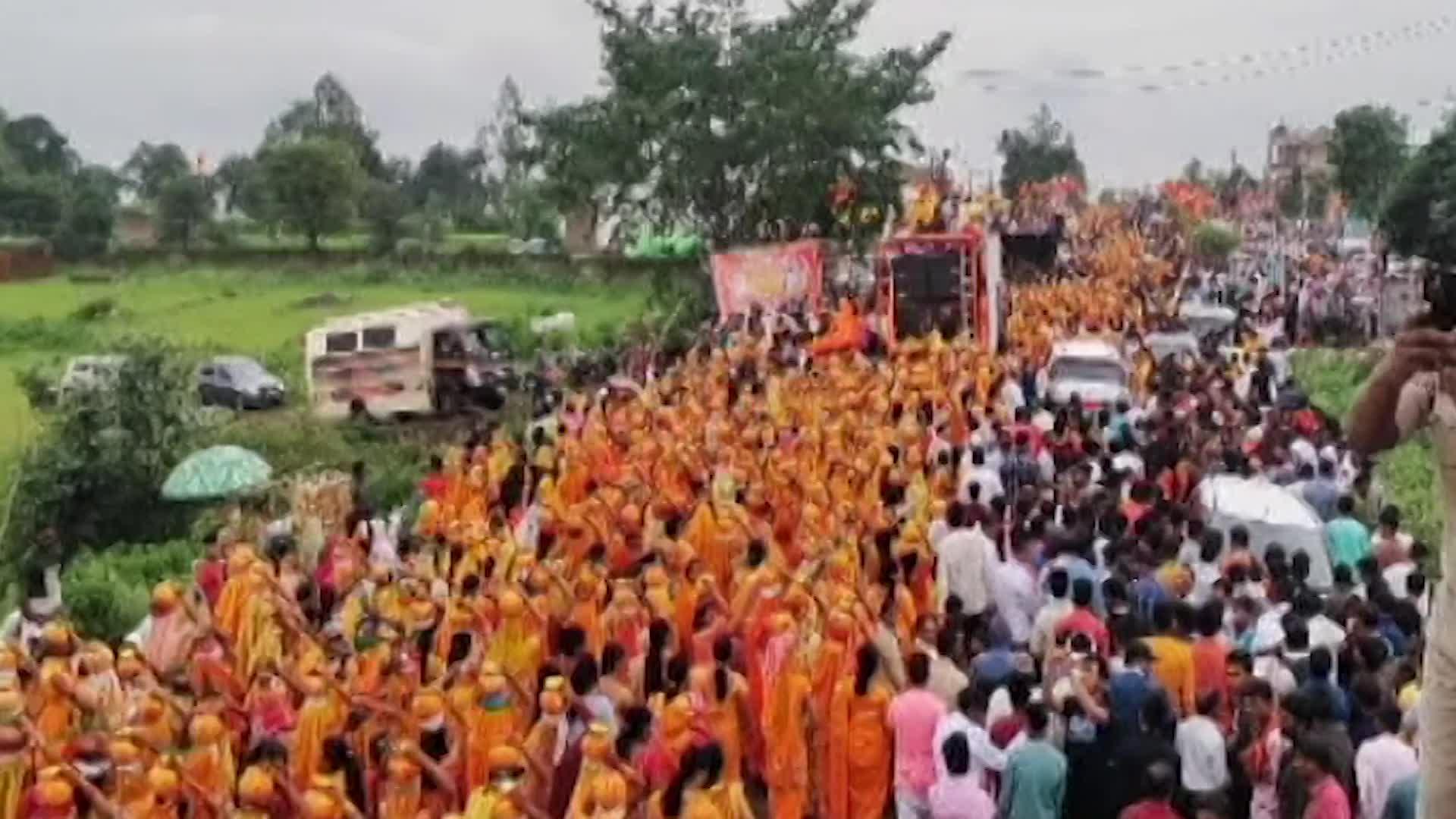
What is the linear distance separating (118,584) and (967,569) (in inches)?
237

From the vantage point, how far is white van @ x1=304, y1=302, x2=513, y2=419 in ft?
75.5

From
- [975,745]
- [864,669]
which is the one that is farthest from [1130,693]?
[864,669]

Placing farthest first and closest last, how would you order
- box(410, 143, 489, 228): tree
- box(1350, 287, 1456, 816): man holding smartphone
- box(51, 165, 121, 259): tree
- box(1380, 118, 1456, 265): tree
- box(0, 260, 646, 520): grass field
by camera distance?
box(410, 143, 489, 228): tree
box(51, 165, 121, 259): tree
box(0, 260, 646, 520): grass field
box(1380, 118, 1456, 265): tree
box(1350, 287, 1456, 816): man holding smartphone

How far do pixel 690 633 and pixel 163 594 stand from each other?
2.28 meters

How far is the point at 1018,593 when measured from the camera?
9203 millimetres

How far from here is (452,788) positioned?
6.87 m

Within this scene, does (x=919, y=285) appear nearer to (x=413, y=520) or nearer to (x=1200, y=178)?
(x=413, y=520)

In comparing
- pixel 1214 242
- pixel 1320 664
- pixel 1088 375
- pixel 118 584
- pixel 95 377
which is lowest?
pixel 118 584

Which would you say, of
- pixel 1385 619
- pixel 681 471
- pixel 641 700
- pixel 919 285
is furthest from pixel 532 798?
pixel 919 285

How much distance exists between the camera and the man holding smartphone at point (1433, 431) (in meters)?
3.30

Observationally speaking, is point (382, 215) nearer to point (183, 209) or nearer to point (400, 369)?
point (183, 209)

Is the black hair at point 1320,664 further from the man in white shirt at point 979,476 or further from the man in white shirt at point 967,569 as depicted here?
the man in white shirt at point 979,476

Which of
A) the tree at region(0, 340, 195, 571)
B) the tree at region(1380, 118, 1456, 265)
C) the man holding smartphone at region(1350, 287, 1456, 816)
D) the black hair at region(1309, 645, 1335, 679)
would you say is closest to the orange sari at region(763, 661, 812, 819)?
the black hair at region(1309, 645, 1335, 679)

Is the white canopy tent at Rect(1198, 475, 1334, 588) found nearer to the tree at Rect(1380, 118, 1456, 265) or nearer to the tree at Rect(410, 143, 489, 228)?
the tree at Rect(1380, 118, 1456, 265)
